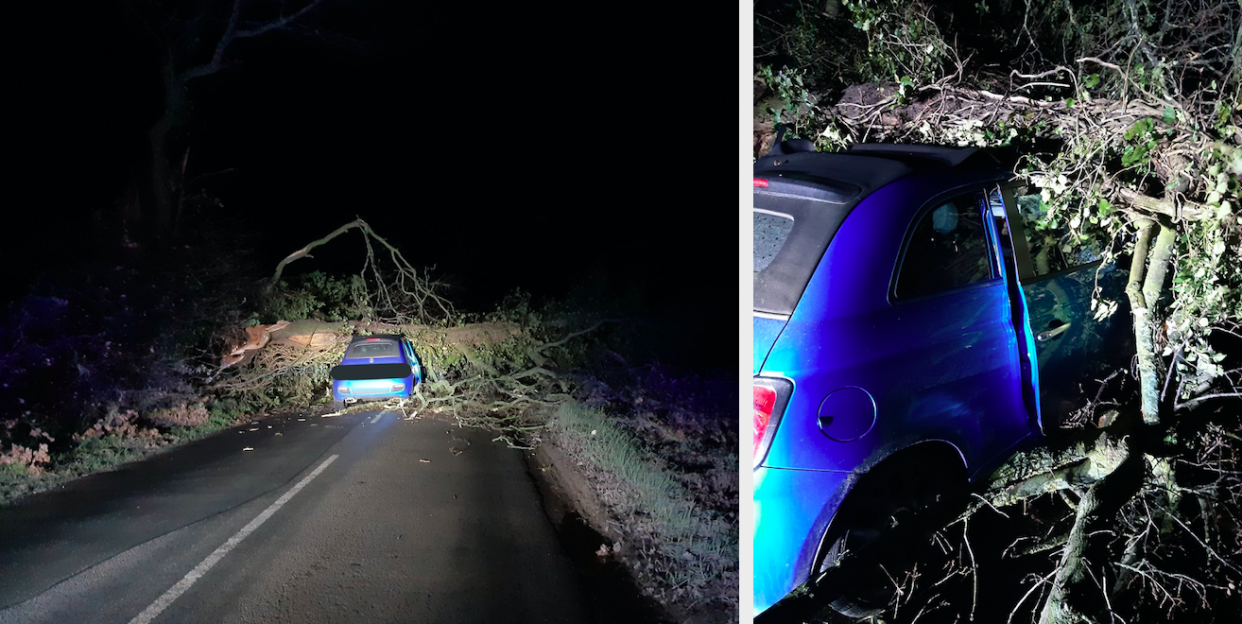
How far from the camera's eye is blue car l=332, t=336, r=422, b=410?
6.45m

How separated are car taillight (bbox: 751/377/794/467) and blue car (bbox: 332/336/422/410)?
509 cm

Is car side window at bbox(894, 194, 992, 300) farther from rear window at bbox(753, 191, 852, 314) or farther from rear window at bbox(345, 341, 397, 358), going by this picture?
rear window at bbox(345, 341, 397, 358)

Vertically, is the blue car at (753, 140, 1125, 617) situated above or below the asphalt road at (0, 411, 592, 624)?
above

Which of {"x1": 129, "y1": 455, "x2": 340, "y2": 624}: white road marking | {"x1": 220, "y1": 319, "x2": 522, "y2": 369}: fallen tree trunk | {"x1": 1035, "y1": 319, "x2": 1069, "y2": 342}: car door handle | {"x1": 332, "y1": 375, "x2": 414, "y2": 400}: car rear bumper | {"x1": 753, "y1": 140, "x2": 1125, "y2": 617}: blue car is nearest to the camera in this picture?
{"x1": 753, "y1": 140, "x2": 1125, "y2": 617}: blue car

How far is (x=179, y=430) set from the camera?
20.8 feet

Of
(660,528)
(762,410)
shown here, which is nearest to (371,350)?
(660,528)

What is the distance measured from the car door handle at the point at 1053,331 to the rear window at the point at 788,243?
73 centimetres

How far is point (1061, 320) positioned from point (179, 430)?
6.99 meters

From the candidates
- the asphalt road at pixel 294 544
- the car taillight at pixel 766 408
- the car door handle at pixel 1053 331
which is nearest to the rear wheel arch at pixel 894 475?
the car taillight at pixel 766 408

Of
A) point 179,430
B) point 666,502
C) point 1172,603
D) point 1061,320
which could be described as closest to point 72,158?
point 179,430

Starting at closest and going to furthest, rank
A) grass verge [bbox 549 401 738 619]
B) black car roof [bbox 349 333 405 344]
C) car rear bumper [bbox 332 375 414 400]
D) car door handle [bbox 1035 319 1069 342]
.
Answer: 1. car door handle [bbox 1035 319 1069 342]
2. grass verge [bbox 549 401 738 619]
3. car rear bumper [bbox 332 375 414 400]
4. black car roof [bbox 349 333 405 344]

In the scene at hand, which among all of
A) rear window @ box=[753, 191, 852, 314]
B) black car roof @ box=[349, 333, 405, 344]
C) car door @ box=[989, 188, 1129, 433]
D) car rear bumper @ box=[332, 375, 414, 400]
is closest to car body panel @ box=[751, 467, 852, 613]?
rear window @ box=[753, 191, 852, 314]

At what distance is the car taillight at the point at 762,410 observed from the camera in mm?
1951

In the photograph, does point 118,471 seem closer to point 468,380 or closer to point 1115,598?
point 468,380
